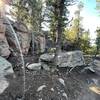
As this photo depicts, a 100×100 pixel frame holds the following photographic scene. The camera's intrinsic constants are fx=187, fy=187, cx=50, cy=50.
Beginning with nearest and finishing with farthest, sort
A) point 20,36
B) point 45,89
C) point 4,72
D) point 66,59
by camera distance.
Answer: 1. point 45,89
2. point 4,72
3. point 66,59
4. point 20,36

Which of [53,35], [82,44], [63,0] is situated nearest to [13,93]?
[63,0]

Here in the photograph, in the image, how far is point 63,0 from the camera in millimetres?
14984

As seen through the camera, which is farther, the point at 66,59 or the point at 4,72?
the point at 66,59

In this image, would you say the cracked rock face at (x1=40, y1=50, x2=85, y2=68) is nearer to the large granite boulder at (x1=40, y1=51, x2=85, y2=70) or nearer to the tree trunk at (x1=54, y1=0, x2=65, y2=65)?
the large granite boulder at (x1=40, y1=51, x2=85, y2=70)

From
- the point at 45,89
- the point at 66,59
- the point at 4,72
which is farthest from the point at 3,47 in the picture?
the point at 45,89

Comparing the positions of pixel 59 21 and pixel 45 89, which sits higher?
pixel 59 21

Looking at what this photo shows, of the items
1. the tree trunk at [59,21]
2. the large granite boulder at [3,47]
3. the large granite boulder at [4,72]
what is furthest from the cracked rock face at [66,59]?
the large granite boulder at [4,72]

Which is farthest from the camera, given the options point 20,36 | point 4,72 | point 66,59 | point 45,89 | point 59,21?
point 20,36

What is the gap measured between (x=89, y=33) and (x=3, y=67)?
109ft

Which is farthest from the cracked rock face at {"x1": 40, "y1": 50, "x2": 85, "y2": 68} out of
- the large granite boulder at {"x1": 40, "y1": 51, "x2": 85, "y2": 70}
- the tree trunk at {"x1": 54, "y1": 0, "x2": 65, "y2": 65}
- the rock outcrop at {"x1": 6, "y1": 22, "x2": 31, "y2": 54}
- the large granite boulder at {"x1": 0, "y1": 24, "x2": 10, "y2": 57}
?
the rock outcrop at {"x1": 6, "y1": 22, "x2": 31, "y2": 54}

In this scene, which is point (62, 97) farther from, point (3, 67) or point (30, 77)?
point (3, 67)

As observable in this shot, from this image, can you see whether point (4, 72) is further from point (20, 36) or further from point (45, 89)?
point (20, 36)

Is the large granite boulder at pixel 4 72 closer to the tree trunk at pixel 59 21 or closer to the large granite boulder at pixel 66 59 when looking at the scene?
the tree trunk at pixel 59 21

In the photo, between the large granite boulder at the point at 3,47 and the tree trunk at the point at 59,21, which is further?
the large granite boulder at the point at 3,47
